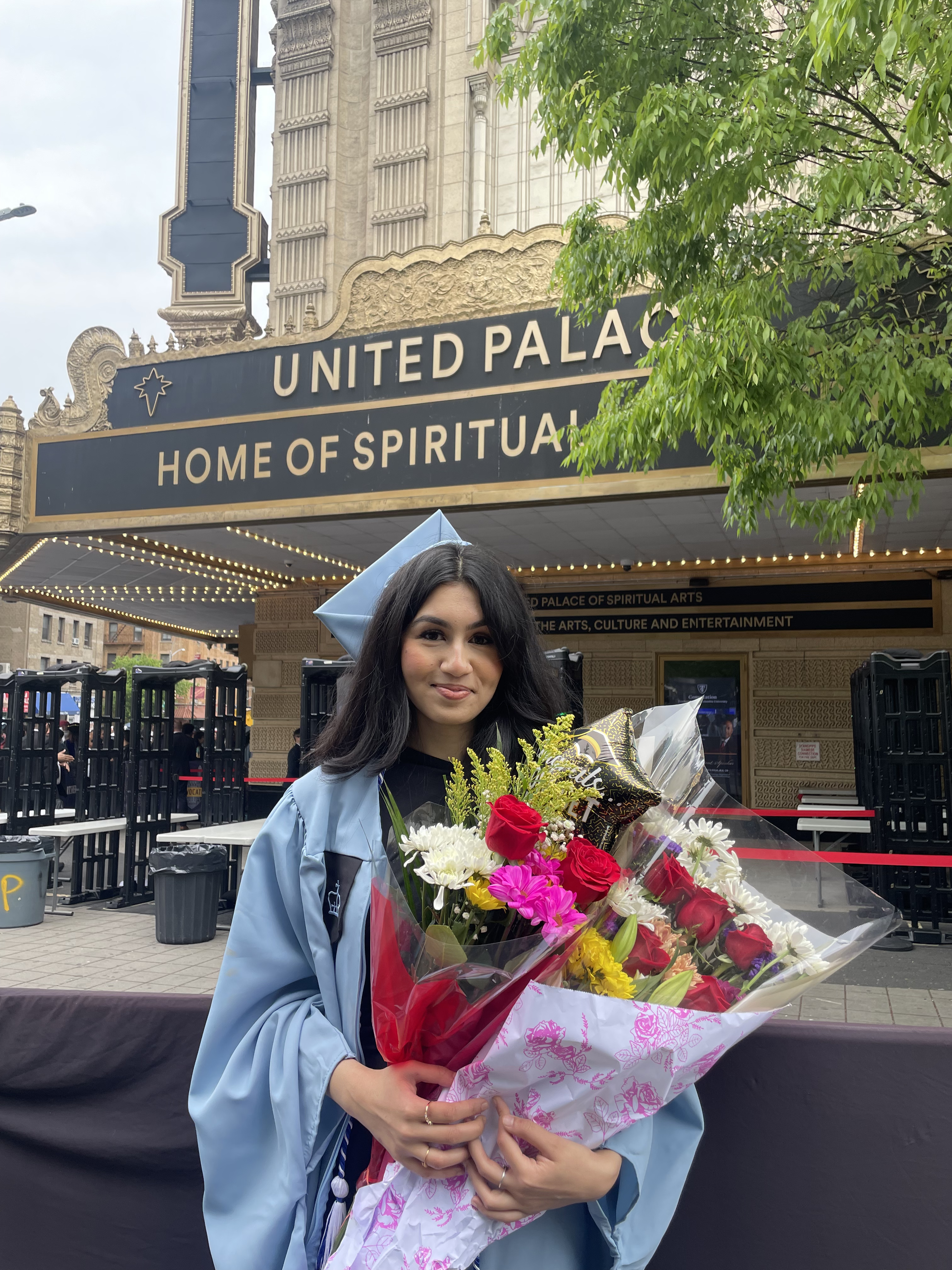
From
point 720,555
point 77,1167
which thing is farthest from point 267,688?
point 77,1167

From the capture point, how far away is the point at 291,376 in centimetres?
1092

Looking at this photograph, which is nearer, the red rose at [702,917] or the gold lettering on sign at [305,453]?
the red rose at [702,917]

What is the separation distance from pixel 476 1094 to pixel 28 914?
881 centimetres

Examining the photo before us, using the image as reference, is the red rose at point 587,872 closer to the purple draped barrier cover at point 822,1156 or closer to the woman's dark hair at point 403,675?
the woman's dark hair at point 403,675

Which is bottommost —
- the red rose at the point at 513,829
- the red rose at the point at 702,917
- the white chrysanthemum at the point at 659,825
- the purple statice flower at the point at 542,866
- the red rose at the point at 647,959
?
the red rose at the point at 647,959

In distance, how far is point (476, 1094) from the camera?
47.3 inches

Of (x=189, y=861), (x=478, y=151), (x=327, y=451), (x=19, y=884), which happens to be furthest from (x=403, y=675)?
(x=478, y=151)

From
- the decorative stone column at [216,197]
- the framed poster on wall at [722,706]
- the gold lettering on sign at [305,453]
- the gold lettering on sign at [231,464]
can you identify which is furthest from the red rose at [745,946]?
the decorative stone column at [216,197]

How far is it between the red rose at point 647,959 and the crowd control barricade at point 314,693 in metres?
6.58

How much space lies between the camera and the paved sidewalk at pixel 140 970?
5758mm

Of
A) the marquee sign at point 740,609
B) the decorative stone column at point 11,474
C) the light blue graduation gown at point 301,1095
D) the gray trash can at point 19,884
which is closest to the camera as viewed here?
the light blue graduation gown at point 301,1095

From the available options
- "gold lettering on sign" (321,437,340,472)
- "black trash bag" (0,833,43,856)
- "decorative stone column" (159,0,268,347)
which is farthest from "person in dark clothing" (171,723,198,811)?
"decorative stone column" (159,0,268,347)

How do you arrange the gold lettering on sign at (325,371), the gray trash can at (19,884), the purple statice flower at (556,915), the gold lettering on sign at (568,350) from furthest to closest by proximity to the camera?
the gold lettering on sign at (325,371), the gold lettering on sign at (568,350), the gray trash can at (19,884), the purple statice flower at (556,915)

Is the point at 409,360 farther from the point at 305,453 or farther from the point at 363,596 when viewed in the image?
the point at 363,596
